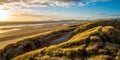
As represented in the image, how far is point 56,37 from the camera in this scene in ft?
61.5

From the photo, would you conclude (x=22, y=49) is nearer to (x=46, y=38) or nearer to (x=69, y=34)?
(x=46, y=38)

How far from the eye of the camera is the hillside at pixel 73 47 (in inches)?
538

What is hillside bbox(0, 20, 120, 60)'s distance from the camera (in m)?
13.7

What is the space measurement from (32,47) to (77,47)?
519cm

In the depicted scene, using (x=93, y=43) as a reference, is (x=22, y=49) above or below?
below

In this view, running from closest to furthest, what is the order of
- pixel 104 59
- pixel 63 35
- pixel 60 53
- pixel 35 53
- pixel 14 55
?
pixel 104 59
pixel 60 53
pixel 35 53
pixel 14 55
pixel 63 35

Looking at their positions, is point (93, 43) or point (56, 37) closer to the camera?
point (93, 43)

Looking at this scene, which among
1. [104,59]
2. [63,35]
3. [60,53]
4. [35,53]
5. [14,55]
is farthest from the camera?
[63,35]

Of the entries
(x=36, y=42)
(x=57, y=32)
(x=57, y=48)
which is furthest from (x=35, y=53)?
(x=57, y=32)

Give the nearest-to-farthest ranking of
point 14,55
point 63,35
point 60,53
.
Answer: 1. point 60,53
2. point 14,55
3. point 63,35

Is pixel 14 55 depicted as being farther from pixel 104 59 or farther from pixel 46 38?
pixel 104 59

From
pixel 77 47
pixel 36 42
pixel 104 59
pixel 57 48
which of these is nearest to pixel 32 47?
pixel 36 42

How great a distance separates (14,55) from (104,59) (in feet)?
26.0

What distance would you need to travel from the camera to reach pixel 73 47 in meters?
14.8
